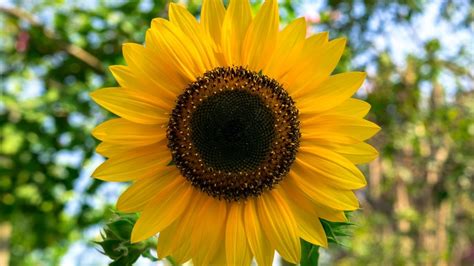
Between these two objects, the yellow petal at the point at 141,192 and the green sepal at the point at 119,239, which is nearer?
the yellow petal at the point at 141,192

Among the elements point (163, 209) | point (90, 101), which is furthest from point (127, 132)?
point (90, 101)

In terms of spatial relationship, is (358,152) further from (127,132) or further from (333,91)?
(127,132)

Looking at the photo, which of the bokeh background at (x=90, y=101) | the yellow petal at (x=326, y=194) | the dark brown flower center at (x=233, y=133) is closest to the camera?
the yellow petal at (x=326, y=194)

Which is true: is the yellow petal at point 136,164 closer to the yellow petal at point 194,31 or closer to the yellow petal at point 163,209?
the yellow petal at point 163,209

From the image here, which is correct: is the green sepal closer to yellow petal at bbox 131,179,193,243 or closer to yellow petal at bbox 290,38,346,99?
yellow petal at bbox 131,179,193,243

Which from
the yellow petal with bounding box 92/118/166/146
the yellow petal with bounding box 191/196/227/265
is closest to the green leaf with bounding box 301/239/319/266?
the yellow petal with bounding box 191/196/227/265

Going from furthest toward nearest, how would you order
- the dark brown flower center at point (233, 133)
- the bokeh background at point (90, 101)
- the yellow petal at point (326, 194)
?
the bokeh background at point (90, 101)
the dark brown flower center at point (233, 133)
the yellow petal at point (326, 194)

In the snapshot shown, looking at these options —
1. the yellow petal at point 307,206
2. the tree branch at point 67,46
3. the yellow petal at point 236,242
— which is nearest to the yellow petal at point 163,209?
the yellow petal at point 236,242
